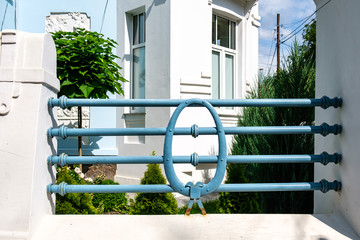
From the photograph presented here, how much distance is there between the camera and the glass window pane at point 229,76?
28.7 feet

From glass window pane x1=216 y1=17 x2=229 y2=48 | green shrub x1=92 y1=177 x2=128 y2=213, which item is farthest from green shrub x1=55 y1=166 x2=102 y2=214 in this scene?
glass window pane x1=216 y1=17 x2=229 y2=48

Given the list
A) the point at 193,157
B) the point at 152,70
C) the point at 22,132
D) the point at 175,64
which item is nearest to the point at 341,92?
the point at 193,157

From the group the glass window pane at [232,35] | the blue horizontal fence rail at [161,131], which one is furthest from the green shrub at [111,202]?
the glass window pane at [232,35]

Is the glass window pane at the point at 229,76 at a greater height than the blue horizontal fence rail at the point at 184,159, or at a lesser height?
greater

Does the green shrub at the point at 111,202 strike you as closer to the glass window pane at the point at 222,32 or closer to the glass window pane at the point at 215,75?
the glass window pane at the point at 215,75

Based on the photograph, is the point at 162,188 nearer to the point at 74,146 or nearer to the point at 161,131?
the point at 161,131

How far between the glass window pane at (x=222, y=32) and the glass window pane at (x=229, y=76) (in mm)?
397

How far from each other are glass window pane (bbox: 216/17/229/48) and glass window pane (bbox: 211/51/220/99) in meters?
0.41

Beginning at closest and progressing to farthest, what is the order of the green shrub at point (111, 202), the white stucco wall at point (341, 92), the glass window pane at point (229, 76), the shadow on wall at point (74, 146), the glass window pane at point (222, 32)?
1. the white stucco wall at point (341, 92)
2. the green shrub at point (111, 202)
3. the shadow on wall at point (74, 146)
4. the glass window pane at point (222, 32)
5. the glass window pane at point (229, 76)

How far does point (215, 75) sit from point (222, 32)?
4.34 ft

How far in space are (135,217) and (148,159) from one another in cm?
45

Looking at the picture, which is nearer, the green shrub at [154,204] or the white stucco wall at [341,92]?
the white stucco wall at [341,92]

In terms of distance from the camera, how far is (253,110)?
5.93 m

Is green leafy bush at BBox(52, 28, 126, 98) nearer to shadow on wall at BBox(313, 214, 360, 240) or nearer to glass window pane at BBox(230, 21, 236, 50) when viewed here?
glass window pane at BBox(230, 21, 236, 50)
